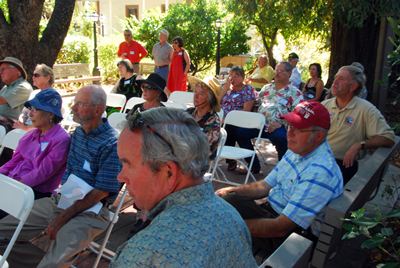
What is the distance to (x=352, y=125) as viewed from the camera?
3.88 m

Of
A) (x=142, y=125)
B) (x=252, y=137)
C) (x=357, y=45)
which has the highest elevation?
(x=357, y=45)

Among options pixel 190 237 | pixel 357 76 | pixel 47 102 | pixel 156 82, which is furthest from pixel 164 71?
pixel 190 237

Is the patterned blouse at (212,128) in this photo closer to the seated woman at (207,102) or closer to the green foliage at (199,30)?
the seated woman at (207,102)

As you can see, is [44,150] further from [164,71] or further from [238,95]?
[164,71]

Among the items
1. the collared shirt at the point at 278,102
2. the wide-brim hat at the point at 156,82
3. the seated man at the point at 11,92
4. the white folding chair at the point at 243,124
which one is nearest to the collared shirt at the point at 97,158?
the wide-brim hat at the point at 156,82

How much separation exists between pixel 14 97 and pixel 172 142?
4.21m

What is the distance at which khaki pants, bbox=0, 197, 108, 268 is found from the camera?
257 cm

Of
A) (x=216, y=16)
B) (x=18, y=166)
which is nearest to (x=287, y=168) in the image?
(x=18, y=166)

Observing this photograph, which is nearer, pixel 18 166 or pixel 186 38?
pixel 18 166

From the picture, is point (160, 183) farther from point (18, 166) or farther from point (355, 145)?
point (355, 145)

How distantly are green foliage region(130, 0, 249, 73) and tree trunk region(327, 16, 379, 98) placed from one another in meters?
7.69

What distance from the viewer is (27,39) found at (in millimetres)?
6652

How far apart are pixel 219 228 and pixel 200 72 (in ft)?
49.7

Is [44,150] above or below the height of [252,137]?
above
